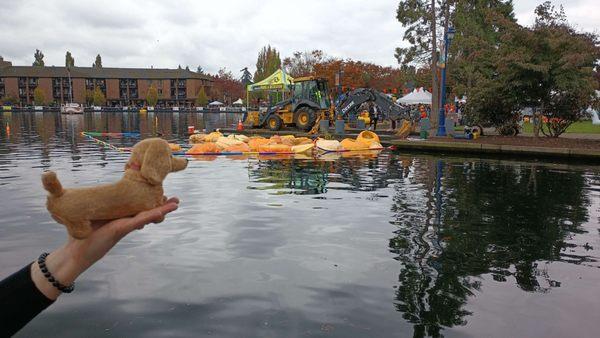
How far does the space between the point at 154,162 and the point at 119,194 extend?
0.69 ft

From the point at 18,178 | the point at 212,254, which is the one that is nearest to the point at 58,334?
the point at 212,254

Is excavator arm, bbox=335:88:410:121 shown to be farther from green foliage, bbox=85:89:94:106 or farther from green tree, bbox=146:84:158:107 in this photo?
green foliage, bbox=85:89:94:106

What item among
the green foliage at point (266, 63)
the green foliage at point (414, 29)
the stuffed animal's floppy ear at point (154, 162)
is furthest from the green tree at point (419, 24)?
the green foliage at point (266, 63)

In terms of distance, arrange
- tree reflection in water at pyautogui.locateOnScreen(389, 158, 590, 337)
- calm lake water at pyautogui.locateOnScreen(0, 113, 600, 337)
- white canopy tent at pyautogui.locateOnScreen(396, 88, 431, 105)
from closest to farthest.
Answer: calm lake water at pyautogui.locateOnScreen(0, 113, 600, 337) → tree reflection in water at pyautogui.locateOnScreen(389, 158, 590, 337) → white canopy tent at pyautogui.locateOnScreen(396, 88, 431, 105)

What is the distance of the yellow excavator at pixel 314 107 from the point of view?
91.4 ft

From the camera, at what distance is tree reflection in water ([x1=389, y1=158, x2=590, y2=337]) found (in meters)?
4.70

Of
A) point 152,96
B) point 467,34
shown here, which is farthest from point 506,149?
point 152,96

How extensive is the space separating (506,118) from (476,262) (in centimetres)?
1732

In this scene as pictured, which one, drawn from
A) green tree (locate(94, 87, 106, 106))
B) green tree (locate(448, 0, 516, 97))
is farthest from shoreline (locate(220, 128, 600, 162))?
green tree (locate(94, 87, 106, 106))

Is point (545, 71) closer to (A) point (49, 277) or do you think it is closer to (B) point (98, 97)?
(A) point (49, 277)

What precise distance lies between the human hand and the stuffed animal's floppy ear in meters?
0.20

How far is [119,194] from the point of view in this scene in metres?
2.11

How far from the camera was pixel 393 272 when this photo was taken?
17.4 feet

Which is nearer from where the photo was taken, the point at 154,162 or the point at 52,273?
the point at 52,273
